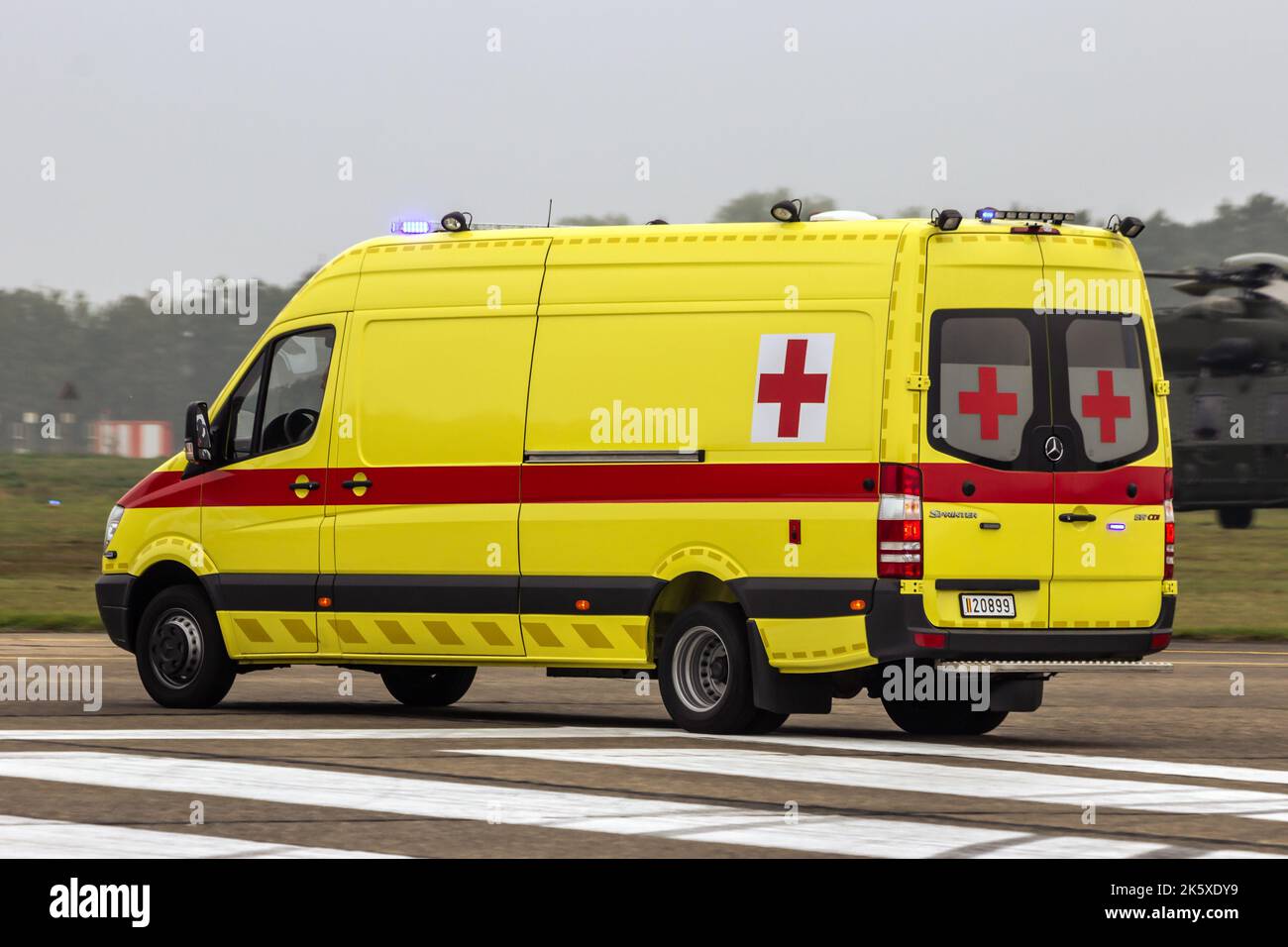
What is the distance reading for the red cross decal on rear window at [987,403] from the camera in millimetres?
12242

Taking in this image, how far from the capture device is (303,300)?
1445cm

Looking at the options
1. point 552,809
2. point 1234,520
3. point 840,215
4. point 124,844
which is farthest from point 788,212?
point 1234,520

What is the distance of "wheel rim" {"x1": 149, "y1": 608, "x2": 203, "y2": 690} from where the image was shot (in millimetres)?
14523

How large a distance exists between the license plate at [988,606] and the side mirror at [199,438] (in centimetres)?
518

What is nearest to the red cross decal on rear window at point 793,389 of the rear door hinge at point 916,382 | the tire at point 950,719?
the rear door hinge at point 916,382

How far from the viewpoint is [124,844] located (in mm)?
8320

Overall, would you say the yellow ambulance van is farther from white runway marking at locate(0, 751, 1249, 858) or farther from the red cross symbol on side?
white runway marking at locate(0, 751, 1249, 858)

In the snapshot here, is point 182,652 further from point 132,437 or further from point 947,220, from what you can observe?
point 132,437

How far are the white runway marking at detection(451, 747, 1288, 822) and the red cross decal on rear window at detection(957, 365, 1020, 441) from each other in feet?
6.47

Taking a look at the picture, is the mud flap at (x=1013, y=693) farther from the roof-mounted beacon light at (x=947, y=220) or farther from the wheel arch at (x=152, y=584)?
the wheel arch at (x=152, y=584)

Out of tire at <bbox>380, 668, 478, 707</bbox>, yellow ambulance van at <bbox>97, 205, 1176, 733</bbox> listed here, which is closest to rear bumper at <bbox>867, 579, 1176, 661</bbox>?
yellow ambulance van at <bbox>97, 205, 1176, 733</bbox>

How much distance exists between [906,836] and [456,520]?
5353 mm

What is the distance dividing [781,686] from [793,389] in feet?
5.43

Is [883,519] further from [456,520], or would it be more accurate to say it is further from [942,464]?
[456,520]
